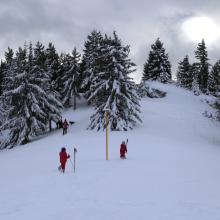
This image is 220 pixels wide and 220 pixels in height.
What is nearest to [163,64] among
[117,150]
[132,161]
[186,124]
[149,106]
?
[149,106]

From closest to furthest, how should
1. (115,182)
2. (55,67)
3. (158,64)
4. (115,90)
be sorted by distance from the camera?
(115,182) < (115,90) < (55,67) < (158,64)

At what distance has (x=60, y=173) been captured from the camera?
1922 cm

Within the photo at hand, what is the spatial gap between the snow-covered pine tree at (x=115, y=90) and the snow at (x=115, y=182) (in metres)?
2.30

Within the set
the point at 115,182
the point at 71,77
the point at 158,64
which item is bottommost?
the point at 115,182

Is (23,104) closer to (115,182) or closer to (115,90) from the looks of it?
(115,90)

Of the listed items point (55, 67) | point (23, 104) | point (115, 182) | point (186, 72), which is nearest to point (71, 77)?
point (55, 67)

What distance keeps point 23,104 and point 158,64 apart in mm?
41980

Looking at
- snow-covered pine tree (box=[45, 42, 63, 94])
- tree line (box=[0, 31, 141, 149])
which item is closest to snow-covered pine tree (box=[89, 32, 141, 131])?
tree line (box=[0, 31, 141, 149])

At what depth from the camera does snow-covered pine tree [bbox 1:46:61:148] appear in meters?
40.2

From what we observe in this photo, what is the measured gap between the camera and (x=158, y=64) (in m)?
77.1

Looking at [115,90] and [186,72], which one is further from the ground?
[186,72]

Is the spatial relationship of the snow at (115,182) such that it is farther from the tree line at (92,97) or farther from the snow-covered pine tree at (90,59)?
the snow-covered pine tree at (90,59)

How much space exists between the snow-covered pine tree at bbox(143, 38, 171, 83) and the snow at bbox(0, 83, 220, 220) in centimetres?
4128

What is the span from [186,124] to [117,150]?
18245mm
